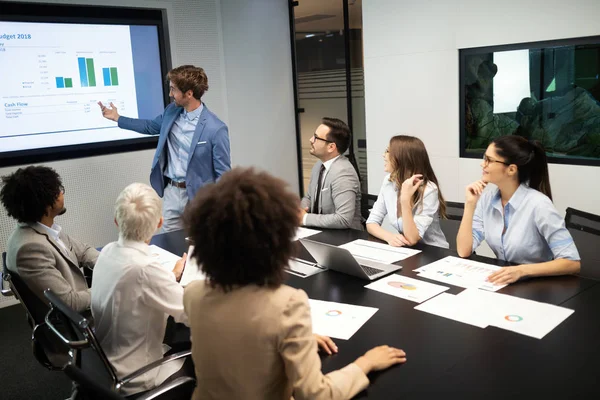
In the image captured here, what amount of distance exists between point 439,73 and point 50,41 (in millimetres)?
3168

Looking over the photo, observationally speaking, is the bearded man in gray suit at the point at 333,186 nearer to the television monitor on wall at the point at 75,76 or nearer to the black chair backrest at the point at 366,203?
the black chair backrest at the point at 366,203

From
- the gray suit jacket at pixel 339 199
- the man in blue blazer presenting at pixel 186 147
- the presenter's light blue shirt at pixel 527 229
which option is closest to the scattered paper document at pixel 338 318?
the presenter's light blue shirt at pixel 527 229

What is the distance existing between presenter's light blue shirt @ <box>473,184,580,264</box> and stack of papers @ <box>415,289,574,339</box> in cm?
44

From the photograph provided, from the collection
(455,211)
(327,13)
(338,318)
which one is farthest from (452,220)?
(327,13)

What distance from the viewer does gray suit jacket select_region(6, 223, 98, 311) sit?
2291 millimetres

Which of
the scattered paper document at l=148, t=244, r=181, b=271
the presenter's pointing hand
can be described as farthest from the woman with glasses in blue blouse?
the presenter's pointing hand

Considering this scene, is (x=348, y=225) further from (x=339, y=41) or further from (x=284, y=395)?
(x=339, y=41)

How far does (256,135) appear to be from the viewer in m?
5.87

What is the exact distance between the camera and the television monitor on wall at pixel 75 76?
4.33 m

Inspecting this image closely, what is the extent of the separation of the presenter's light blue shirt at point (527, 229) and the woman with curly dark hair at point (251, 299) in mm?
1428

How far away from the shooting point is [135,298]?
1888 mm

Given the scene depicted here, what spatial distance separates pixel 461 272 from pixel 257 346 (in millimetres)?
1328

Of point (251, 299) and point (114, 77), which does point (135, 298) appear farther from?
point (114, 77)

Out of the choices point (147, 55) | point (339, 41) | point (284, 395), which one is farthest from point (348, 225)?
point (339, 41)
